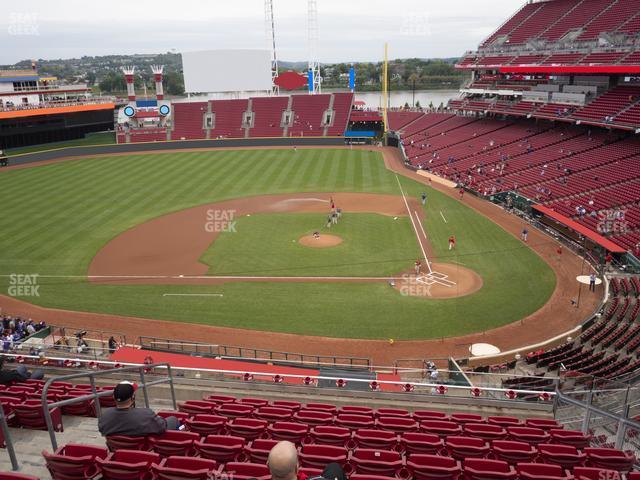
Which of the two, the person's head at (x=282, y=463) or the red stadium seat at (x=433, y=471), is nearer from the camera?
the person's head at (x=282, y=463)

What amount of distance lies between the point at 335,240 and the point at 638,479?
28.5m

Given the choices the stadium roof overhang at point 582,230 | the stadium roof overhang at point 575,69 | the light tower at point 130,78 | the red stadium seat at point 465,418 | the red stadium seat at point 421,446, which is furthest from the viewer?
the light tower at point 130,78

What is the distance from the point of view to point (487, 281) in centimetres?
2791

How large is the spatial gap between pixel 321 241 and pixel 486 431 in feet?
83.5

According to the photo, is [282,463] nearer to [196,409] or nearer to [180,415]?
[180,415]

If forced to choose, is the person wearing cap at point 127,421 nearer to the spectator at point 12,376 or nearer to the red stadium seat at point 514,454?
the red stadium seat at point 514,454

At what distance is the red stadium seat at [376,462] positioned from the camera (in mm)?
7457

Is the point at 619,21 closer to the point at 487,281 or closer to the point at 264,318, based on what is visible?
the point at 487,281

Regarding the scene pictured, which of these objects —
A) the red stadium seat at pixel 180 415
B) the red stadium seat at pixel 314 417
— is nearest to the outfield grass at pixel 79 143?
the red stadium seat at pixel 180 415

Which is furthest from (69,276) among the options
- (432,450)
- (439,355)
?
(432,450)

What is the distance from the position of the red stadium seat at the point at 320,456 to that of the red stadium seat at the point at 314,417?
2026 millimetres

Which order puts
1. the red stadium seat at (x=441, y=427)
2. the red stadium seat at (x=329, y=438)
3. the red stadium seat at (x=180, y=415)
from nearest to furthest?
the red stadium seat at (x=329, y=438) < the red stadium seat at (x=180, y=415) < the red stadium seat at (x=441, y=427)

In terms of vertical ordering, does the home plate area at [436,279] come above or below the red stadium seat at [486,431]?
below

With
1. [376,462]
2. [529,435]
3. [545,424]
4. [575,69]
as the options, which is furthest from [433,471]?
[575,69]
